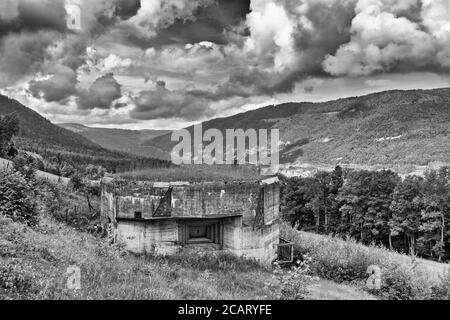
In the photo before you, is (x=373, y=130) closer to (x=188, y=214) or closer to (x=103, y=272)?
(x=188, y=214)

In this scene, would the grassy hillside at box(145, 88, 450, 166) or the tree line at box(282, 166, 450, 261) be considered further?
the grassy hillside at box(145, 88, 450, 166)

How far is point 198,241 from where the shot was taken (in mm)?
12922

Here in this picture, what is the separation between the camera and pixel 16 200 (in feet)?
35.4

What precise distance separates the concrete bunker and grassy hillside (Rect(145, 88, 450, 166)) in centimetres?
6624

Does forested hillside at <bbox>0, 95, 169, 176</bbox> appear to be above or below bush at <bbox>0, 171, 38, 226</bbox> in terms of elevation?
above

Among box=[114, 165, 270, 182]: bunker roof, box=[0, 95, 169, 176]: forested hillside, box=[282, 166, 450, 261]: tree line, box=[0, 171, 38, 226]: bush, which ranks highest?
box=[0, 95, 169, 176]: forested hillside

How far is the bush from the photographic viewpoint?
34.6 feet

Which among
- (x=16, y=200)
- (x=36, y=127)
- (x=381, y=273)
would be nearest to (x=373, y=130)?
(x=36, y=127)

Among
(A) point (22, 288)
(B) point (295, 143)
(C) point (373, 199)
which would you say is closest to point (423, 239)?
(C) point (373, 199)

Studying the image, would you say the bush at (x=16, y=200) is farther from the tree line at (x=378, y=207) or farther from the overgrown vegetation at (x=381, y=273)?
the tree line at (x=378, y=207)

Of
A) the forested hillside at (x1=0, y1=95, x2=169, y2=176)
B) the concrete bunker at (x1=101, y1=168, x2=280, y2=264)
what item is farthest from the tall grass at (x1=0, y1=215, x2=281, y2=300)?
the forested hillside at (x1=0, y1=95, x2=169, y2=176)

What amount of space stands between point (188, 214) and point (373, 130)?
9821cm

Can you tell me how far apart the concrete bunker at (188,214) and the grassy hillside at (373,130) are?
6624 centimetres

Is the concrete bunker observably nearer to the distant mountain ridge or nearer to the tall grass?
the tall grass
